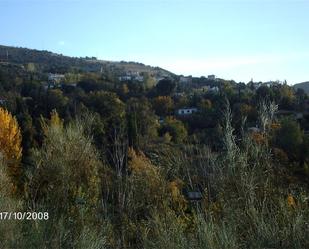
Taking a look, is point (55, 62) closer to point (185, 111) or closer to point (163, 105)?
point (163, 105)

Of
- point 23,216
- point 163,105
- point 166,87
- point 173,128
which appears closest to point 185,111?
point 163,105

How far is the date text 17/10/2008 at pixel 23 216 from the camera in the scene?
5.52 m

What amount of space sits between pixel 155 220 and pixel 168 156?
1.00 meters

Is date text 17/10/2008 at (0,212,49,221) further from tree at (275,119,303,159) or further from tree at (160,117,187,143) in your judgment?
tree at (160,117,187,143)

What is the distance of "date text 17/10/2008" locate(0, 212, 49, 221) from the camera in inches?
217

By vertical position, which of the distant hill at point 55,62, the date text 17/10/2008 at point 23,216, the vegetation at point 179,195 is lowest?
the date text 17/10/2008 at point 23,216

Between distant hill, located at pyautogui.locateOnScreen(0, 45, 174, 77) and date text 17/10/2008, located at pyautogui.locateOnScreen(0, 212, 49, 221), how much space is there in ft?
238

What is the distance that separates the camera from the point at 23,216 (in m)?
5.64

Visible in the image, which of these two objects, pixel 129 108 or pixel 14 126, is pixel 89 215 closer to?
pixel 14 126

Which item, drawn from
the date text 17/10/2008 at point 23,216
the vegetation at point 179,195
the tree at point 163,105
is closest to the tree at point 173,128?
the tree at point 163,105

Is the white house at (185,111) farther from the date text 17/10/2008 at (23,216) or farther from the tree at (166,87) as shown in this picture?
the date text 17/10/2008 at (23,216)

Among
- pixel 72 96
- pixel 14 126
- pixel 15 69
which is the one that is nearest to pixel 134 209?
pixel 14 126

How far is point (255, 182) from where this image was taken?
394cm

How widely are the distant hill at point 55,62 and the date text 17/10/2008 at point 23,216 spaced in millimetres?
72411
